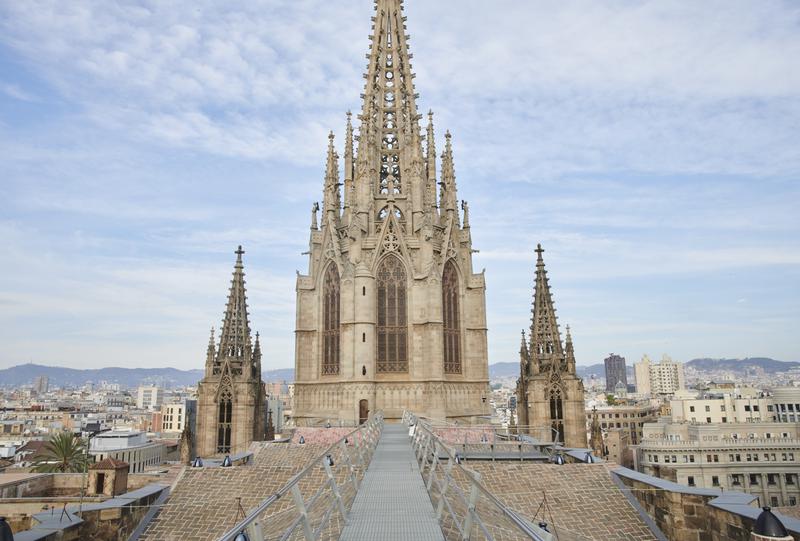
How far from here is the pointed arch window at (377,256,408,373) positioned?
1619 inches

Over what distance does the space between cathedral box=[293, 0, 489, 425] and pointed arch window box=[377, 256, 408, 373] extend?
0.07 metres

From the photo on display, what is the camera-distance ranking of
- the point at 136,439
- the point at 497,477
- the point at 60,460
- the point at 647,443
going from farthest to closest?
1. the point at 136,439
2. the point at 647,443
3. the point at 60,460
4. the point at 497,477

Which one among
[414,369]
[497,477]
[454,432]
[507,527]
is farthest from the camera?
[414,369]

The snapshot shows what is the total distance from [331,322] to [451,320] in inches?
326

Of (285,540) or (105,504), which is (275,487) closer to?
(105,504)

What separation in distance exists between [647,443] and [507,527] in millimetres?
72912

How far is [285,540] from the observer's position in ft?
20.1

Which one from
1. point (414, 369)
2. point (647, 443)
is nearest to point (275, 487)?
point (414, 369)

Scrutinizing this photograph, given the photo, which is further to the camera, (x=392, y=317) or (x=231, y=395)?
(x=231, y=395)

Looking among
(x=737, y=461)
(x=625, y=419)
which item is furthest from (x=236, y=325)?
(x=625, y=419)

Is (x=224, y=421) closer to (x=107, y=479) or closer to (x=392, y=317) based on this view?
(x=107, y=479)

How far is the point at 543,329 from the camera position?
45.2 meters

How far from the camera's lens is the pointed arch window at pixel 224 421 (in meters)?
43.0

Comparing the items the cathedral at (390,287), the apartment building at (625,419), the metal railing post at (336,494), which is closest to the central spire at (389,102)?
the cathedral at (390,287)
